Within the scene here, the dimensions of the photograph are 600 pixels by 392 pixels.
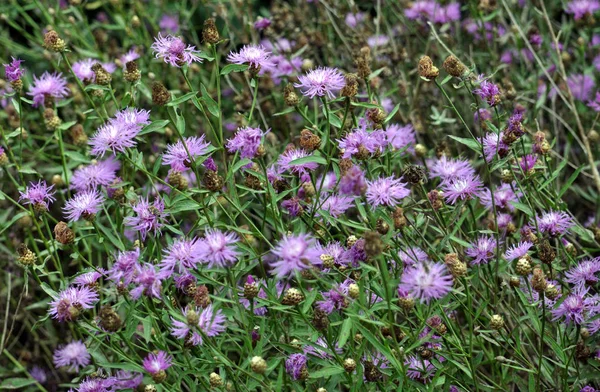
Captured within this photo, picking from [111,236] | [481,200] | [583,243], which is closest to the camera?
[111,236]

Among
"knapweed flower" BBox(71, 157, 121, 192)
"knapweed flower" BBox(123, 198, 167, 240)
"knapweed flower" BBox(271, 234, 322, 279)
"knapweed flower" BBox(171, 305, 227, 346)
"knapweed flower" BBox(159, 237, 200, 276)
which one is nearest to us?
"knapweed flower" BBox(271, 234, 322, 279)

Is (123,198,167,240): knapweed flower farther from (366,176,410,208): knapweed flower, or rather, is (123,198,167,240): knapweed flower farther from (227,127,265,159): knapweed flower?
(366,176,410,208): knapweed flower

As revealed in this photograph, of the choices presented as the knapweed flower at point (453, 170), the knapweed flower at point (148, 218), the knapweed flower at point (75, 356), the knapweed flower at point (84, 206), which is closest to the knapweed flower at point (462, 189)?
the knapweed flower at point (453, 170)

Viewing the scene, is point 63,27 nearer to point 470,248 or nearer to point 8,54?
point 8,54

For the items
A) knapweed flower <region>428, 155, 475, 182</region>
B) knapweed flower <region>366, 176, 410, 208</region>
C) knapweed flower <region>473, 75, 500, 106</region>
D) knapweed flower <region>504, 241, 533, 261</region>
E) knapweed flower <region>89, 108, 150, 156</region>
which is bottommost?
knapweed flower <region>504, 241, 533, 261</region>

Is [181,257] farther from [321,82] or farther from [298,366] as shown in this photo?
[321,82]

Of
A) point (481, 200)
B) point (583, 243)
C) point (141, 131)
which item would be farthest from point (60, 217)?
point (583, 243)

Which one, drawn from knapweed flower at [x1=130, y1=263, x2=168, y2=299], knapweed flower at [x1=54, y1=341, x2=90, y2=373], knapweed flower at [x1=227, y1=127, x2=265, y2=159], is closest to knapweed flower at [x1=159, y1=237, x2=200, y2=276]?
knapweed flower at [x1=130, y1=263, x2=168, y2=299]

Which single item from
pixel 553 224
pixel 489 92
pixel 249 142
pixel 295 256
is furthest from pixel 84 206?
pixel 553 224
